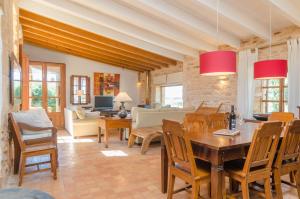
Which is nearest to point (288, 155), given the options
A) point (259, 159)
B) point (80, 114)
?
point (259, 159)

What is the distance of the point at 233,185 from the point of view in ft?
8.56

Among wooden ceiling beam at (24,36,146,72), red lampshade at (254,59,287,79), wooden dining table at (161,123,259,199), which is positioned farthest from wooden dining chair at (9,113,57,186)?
wooden ceiling beam at (24,36,146,72)

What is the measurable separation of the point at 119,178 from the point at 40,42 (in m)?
6.90

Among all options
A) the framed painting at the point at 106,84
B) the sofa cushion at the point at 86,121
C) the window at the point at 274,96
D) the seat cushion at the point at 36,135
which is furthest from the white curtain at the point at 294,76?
the framed painting at the point at 106,84

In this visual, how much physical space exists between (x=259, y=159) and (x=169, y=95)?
24.3ft

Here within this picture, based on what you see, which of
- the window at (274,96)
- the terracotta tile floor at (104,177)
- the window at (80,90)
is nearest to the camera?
the terracotta tile floor at (104,177)

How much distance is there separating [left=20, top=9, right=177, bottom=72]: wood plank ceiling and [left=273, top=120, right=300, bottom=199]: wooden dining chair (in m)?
5.74

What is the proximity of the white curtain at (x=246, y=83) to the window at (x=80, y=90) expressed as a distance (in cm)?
636

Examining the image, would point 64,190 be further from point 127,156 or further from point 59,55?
point 59,55

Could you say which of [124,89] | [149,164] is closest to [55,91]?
[124,89]

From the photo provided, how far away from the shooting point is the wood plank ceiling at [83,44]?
601 cm

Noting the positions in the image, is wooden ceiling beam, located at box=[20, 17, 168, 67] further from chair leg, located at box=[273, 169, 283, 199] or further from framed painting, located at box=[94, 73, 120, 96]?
chair leg, located at box=[273, 169, 283, 199]

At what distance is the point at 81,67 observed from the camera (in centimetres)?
924

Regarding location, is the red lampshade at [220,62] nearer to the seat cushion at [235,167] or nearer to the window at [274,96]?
the seat cushion at [235,167]
